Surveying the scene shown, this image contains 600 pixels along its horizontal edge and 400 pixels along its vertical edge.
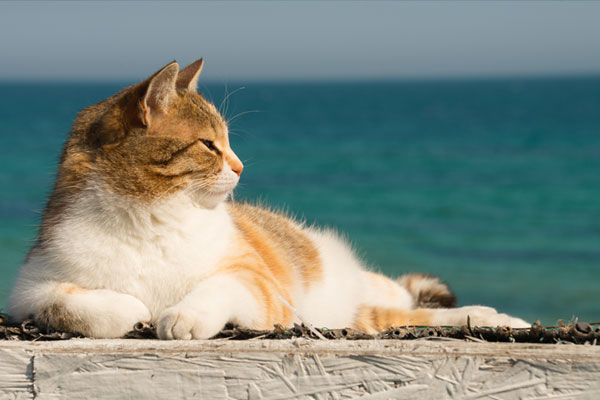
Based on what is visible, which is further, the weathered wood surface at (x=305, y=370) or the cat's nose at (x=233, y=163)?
the cat's nose at (x=233, y=163)

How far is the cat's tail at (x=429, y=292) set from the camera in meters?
3.37

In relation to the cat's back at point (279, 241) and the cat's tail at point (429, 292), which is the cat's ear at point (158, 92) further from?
the cat's tail at point (429, 292)

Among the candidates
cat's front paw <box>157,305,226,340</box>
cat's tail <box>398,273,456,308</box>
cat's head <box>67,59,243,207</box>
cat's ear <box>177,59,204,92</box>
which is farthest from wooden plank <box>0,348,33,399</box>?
cat's tail <box>398,273,456,308</box>

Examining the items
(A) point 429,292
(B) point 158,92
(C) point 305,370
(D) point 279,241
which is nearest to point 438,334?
(C) point 305,370

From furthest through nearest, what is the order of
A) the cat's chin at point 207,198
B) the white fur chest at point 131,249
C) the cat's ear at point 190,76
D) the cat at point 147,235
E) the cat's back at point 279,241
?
the cat's back at point 279,241 < the cat's ear at point 190,76 < the cat's chin at point 207,198 < the white fur chest at point 131,249 < the cat at point 147,235

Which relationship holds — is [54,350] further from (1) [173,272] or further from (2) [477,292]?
(2) [477,292]

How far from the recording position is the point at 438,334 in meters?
1.69

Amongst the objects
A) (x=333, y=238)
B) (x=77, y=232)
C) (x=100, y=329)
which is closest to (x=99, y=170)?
(x=77, y=232)

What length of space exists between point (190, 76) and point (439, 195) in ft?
34.7

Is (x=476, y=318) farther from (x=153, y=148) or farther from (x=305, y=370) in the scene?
(x=153, y=148)

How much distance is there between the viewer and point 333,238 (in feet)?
11.8

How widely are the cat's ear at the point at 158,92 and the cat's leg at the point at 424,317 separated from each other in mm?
1279

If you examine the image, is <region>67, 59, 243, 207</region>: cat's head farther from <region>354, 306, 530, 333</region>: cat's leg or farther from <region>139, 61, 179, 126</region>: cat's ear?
<region>354, 306, 530, 333</region>: cat's leg

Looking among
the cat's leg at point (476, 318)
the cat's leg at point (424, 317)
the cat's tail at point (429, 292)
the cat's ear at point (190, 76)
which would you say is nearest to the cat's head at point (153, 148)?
the cat's ear at point (190, 76)
